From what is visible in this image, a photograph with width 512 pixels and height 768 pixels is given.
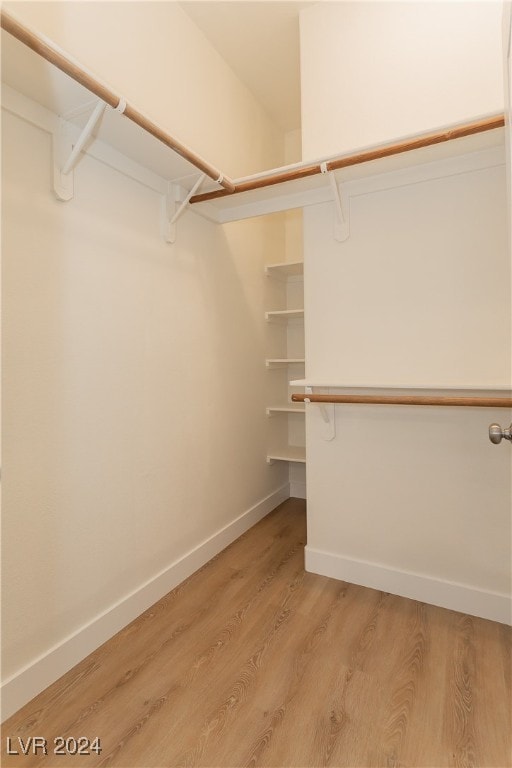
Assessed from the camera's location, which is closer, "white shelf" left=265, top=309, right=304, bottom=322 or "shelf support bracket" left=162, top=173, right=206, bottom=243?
"shelf support bracket" left=162, top=173, right=206, bottom=243

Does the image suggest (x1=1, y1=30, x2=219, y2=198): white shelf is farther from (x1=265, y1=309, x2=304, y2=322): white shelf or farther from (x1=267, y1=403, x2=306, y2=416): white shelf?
(x1=267, y1=403, x2=306, y2=416): white shelf

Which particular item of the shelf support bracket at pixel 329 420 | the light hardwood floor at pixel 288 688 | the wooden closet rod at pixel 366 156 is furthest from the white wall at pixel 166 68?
the light hardwood floor at pixel 288 688

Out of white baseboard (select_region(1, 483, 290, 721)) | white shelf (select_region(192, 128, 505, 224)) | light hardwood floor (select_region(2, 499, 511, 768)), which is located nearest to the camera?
light hardwood floor (select_region(2, 499, 511, 768))

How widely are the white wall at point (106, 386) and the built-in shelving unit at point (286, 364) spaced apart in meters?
0.54

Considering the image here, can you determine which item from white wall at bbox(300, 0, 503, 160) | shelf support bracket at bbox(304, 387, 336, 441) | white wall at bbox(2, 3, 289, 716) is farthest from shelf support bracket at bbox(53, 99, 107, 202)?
shelf support bracket at bbox(304, 387, 336, 441)

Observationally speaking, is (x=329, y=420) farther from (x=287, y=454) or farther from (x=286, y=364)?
(x=286, y=364)

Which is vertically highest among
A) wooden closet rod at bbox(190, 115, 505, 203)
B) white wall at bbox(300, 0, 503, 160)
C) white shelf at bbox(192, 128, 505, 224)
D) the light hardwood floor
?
white wall at bbox(300, 0, 503, 160)

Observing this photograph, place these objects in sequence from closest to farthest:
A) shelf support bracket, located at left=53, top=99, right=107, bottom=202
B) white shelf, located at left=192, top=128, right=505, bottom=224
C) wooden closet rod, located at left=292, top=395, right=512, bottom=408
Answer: shelf support bracket, located at left=53, top=99, right=107, bottom=202 → wooden closet rod, located at left=292, top=395, right=512, bottom=408 → white shelf, located at left=192, top=128, right=505, bottom=224

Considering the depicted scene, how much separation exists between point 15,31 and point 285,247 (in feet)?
8.16

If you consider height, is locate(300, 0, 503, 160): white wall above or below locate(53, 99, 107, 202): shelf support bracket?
above

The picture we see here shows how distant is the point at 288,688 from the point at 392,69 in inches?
105

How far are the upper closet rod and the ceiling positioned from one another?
113 cm

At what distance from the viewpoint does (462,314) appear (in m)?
1.79

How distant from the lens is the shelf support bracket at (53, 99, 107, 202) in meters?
1.44
